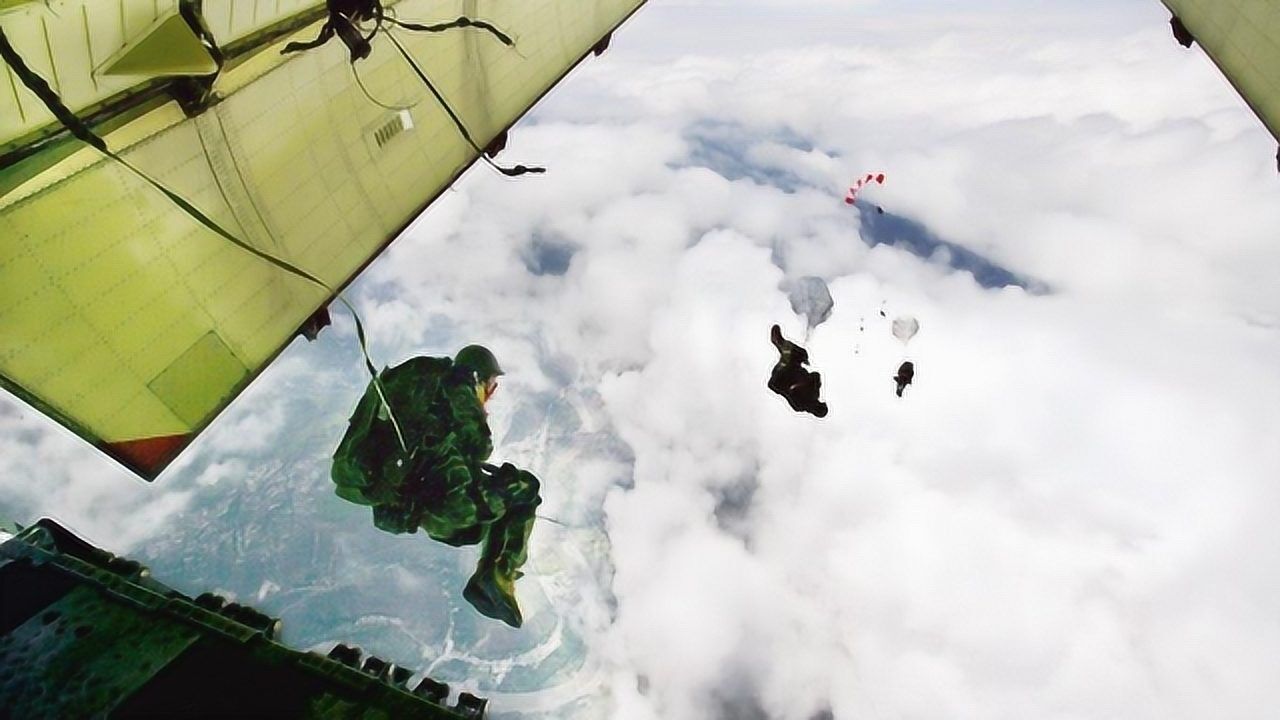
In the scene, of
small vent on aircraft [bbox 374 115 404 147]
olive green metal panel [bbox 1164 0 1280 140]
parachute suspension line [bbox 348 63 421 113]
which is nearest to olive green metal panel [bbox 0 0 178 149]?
parachute suspension line [bbox 348 63 421 113]

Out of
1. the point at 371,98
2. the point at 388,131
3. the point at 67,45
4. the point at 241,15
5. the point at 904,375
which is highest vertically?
Answer: the point at 67,45

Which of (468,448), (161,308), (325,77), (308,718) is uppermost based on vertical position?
(325,77)

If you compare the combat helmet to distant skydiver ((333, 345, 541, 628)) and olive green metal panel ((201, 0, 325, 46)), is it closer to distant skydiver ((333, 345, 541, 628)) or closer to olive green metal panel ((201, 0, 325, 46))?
distant skydiver ((333, 345, 541, 628))

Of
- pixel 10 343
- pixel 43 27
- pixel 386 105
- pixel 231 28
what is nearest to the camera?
pixel 43 27

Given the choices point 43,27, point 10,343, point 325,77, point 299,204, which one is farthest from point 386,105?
point 10,343

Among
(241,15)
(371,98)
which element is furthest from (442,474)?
(241,15)

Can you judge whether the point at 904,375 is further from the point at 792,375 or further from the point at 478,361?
the point at 478,361

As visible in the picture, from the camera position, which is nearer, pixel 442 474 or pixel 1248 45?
pixel 1248 45

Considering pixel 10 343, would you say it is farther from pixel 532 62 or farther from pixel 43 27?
pixel 532 62
